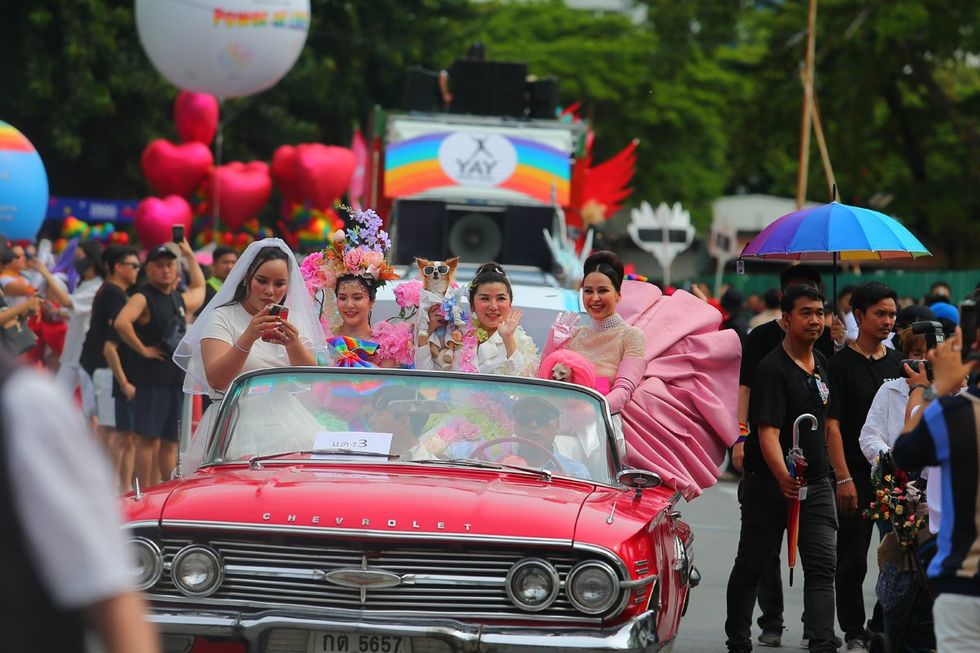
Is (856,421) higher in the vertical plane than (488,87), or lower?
lower

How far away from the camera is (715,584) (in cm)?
1123

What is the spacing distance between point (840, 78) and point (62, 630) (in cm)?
3587

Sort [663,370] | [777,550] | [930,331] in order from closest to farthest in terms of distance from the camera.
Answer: [930,331] < [663,370] < [777,550]

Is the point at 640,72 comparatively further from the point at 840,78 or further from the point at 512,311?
the point at 512,311

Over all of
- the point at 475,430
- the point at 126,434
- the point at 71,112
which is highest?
the point at 71,112

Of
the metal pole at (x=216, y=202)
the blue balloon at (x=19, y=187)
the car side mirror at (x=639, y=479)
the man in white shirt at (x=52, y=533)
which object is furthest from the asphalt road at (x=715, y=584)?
the metal pole at (x=216, y=202)

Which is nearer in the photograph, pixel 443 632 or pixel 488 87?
pixel 443 632

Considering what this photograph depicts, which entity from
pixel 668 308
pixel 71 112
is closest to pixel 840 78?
pixel 71 112

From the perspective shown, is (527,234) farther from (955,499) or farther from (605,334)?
(955,499)

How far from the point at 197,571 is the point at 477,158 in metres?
14.1

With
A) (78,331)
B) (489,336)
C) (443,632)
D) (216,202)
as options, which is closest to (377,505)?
(443,632)

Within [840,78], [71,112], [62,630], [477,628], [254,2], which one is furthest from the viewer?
[840,78]

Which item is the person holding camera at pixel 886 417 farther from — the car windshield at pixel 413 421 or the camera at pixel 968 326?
the camera at pixel 968 326

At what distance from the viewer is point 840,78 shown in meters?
37.0
